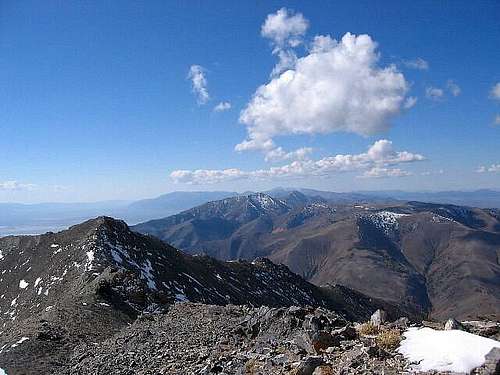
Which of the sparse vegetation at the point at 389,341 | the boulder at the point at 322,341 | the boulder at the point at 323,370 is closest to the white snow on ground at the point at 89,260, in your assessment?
the boulder at the point at 322,341

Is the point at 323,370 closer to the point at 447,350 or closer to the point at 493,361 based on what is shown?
the point at 447,350

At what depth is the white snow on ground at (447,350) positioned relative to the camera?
1288cm

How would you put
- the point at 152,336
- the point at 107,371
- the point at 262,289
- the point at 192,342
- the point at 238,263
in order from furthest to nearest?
the point at 238,263 → the point at 262,289 → the point at 152,336 → the point at 192,342 → the point at 107,371

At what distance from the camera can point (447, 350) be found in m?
13.6

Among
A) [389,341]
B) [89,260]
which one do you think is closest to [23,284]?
[89,260]

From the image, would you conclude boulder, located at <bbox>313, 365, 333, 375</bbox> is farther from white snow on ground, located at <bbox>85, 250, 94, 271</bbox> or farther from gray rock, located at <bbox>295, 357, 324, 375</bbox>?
white snow on ground, located at <bbox>85, 250, 94, 271</bbox>

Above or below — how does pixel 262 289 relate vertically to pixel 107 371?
below

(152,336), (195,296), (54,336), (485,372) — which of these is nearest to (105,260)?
(195,296)

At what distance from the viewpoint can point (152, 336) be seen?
2903 centimetres

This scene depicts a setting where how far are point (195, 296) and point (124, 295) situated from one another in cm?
2479

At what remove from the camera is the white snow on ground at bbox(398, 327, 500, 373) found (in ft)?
42.3

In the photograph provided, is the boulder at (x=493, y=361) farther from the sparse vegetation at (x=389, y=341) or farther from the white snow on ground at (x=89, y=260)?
the white snow on ground at (x=89, y=260)

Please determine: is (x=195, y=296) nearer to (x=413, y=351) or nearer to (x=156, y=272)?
(x=156, y=272)

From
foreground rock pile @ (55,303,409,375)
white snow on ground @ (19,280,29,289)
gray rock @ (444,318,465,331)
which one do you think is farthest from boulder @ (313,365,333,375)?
white snow on ground @ (19,280,29,289)
